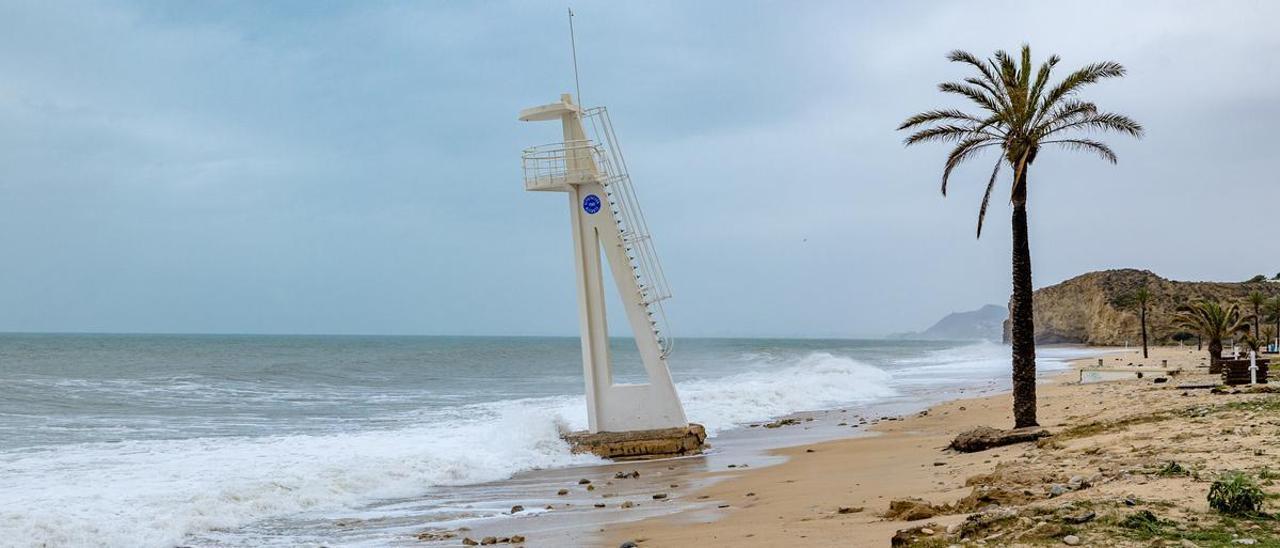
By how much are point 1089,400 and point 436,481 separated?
15132 millimetres

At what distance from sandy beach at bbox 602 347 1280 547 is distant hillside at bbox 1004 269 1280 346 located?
71.3 m

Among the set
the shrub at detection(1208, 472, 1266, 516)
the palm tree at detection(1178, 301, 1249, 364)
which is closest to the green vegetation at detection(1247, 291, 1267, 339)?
the palm tree at detection(1178, 301, 1249, 364)

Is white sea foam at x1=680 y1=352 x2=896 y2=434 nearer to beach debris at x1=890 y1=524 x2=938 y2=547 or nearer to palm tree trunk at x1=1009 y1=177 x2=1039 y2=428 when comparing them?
palm tree trunk at x1=1009 y1=177 x2=1039 y2=428

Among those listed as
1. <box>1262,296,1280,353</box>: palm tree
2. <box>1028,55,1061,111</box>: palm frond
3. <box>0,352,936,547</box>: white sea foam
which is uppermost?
<box>1028,55,1061,111</box>: palm frond

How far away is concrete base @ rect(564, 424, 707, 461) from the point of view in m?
19.7

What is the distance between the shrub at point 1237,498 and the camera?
25.7ft

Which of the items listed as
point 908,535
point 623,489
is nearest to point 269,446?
point 623,489

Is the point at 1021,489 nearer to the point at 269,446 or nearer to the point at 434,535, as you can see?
the point at 434,535

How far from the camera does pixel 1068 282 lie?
123 meters

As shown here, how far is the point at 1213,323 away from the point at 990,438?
20603mm

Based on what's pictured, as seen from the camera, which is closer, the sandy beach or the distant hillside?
the sandy beach

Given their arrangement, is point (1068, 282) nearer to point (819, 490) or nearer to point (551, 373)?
point (551, 373)

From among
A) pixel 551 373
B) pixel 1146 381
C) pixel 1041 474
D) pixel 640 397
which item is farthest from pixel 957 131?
pixel 551 373

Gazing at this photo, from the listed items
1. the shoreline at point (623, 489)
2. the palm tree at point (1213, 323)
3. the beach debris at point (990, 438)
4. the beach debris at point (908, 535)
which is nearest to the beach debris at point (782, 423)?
the shoreline at point (623, 489)
